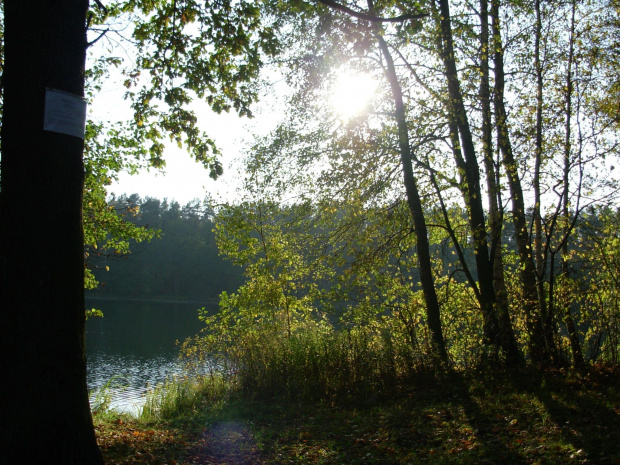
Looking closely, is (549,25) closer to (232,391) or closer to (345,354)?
(345,354)

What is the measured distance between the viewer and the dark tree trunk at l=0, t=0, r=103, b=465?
2.60 metres

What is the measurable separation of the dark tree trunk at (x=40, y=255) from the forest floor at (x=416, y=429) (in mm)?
1162

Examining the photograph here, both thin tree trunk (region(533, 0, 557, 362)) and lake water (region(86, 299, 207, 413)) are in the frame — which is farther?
lake water (region(86, 299, 207, 413))

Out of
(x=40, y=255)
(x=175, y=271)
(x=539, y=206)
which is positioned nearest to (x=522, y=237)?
(x=539, y=206)

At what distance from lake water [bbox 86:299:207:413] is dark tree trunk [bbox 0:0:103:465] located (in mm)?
5862

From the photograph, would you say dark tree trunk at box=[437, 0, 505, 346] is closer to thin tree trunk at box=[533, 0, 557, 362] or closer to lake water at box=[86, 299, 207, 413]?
thin tree trunk at box=[533, 0, 557, 362]

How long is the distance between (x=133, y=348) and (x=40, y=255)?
2703 cm

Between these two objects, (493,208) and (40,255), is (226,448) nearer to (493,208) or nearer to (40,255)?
(40,255)

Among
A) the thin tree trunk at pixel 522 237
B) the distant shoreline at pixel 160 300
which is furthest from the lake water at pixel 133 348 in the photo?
the distant shoreline at pixel 160 300

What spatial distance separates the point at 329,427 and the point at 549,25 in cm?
732

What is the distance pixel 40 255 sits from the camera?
268 centimetres

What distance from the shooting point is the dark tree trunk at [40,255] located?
260 centimetres

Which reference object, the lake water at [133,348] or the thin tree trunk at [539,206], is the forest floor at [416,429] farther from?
the lake water at [133,348]

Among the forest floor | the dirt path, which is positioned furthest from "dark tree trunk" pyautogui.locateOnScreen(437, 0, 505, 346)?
the dirt path
